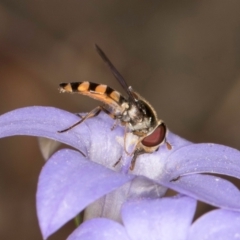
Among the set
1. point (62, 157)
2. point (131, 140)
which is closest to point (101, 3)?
point (131, 140)

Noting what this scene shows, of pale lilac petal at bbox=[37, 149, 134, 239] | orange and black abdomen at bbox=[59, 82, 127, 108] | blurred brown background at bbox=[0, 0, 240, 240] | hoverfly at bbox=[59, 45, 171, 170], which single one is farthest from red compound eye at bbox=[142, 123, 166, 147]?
blurred brown background at bbox=[0, 0, 240, 240]

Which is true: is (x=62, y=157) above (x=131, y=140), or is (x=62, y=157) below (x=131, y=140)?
above

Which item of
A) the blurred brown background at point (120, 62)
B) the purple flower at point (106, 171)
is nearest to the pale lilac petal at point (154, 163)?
the purple flower at point (106, 171)

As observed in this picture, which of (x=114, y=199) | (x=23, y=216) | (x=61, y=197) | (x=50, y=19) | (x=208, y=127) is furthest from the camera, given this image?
(x=50, y=19)

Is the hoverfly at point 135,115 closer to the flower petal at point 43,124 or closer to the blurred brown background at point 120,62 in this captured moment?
the flower petal at point 43,124

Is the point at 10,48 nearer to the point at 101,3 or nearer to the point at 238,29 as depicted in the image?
the point at 101,3
